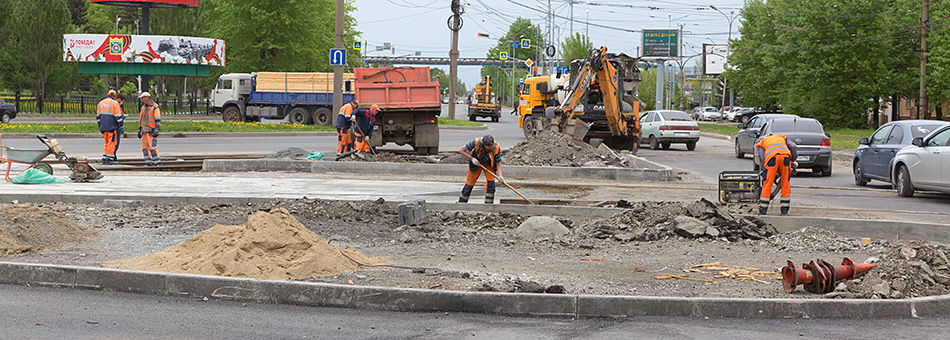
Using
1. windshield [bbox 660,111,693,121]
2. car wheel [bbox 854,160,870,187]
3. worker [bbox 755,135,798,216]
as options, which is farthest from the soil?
windshield [bbox 660,111,693,121]

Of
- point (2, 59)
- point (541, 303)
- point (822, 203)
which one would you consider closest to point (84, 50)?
point (2, 59)

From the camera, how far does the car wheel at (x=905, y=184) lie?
591 inches

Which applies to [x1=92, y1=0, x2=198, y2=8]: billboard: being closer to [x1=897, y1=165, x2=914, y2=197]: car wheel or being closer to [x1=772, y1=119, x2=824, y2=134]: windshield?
[x1=772, y1=119, x2=824, y2=134]: windshield

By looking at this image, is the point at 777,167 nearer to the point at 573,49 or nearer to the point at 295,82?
the point at 295,82

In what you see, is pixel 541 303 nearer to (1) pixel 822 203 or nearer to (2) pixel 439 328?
(2) pixel 439 328

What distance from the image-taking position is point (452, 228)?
10.9 m

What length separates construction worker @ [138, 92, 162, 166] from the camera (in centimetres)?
1795

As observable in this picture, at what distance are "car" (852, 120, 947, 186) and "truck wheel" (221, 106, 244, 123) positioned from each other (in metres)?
31.3

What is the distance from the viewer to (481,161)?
1281cm

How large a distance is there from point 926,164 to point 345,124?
38.7 ft

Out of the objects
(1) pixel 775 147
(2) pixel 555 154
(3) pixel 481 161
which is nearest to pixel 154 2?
(2) pixel 555 154

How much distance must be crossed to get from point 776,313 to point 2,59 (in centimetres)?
5997

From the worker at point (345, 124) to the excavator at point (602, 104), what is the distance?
18.9 feet

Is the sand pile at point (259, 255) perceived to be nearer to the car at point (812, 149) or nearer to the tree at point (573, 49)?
the car at point (812, 149)
